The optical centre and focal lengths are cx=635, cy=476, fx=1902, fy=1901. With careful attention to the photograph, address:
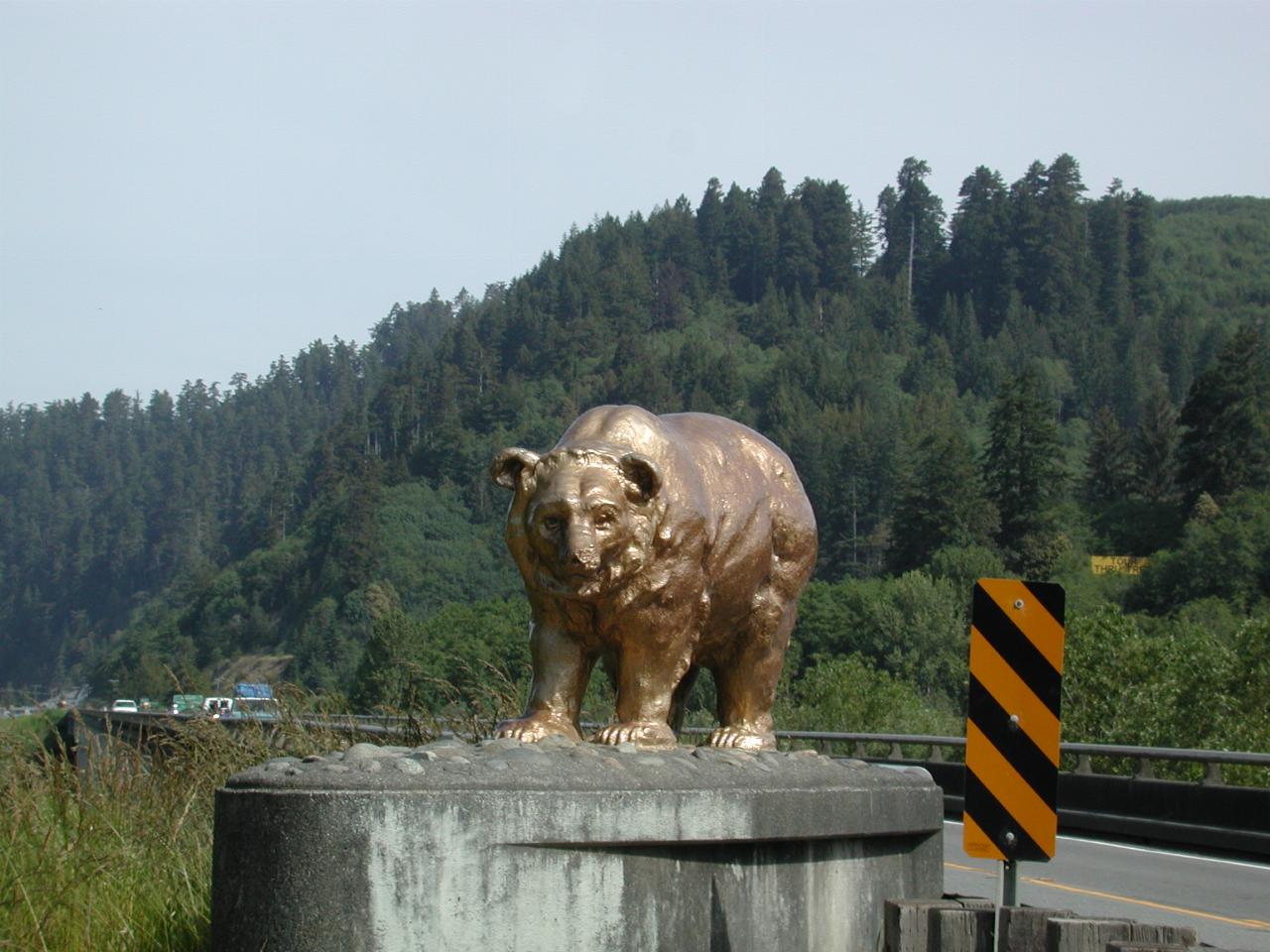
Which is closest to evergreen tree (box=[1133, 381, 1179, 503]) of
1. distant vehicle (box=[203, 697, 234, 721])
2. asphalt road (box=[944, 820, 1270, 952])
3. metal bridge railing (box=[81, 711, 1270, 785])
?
metal bridge railing (box=[81, 711, 1270, 785])

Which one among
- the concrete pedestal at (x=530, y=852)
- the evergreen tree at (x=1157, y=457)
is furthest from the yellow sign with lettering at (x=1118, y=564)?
the concrete pedestal at (x=530, y=852)

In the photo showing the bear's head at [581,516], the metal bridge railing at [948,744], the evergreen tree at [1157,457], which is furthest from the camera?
the evergreen tree at [1157,457]

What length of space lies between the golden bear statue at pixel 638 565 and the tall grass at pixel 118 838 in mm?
1393

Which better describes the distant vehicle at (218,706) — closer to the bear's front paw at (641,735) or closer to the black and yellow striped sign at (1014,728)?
the bear's front paw at (641,735)

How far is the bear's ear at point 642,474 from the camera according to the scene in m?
7.11

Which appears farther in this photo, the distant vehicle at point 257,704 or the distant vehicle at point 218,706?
the distant vehicle at point 218,706

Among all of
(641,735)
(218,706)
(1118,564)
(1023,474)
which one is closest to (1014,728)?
(641,735)

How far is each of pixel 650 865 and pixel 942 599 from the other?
290 ft

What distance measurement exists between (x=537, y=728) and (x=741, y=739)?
1.11 meters

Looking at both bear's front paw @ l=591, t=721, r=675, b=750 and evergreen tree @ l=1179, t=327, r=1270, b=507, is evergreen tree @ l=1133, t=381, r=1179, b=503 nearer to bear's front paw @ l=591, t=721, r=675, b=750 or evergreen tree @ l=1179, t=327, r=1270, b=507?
evergreen tree @ l=1179, t=327, r=1270, b=507

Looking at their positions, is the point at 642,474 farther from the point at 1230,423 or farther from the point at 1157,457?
the point at 1157,457

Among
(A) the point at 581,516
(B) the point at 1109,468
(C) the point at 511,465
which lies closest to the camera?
(A) the point at 581,516

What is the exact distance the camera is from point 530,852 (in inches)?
220

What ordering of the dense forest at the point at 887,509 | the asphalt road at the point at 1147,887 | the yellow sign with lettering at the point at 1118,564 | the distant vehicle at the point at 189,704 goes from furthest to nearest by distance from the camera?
the yellow sign with lettering at the point at 1118,564
the dense forest at the point at 887,509
the asphalt road at the point at 1147,887
the distant vehicle at the point at 189,704
